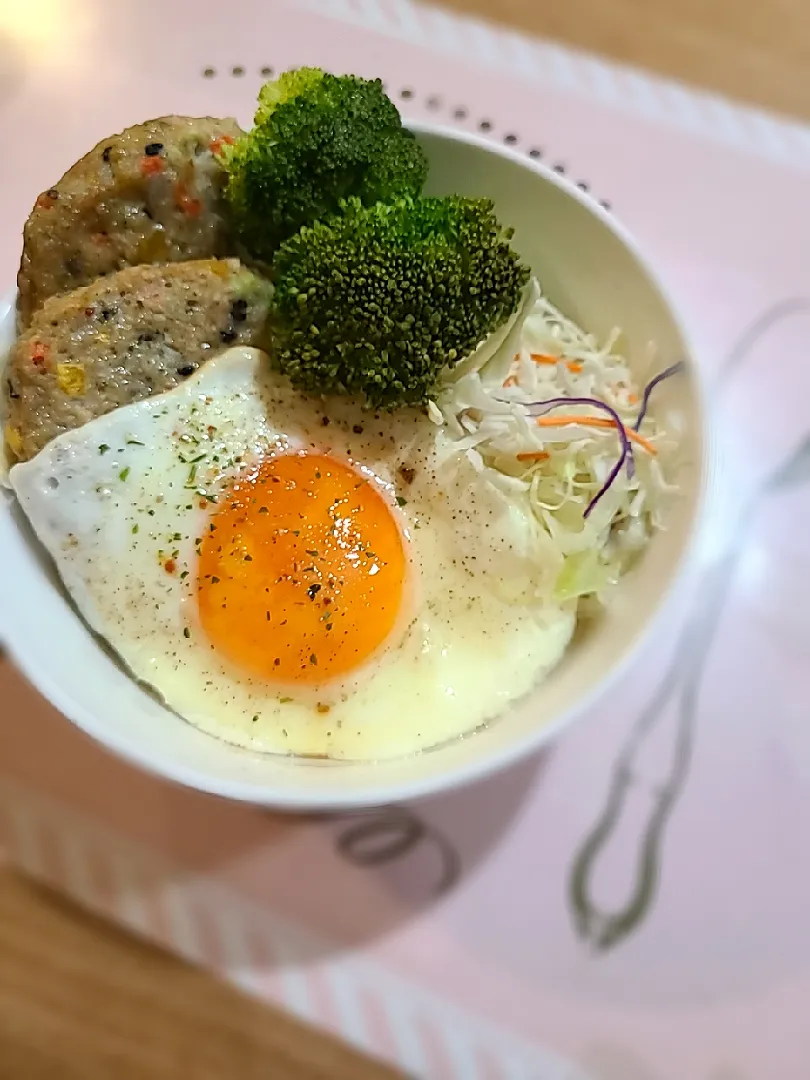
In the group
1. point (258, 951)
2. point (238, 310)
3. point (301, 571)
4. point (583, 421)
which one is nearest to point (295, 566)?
point (301, 571)

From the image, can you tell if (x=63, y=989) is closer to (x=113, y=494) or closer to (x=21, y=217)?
(x=113, y=494)

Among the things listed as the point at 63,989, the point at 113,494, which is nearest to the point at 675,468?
the point at 113,494

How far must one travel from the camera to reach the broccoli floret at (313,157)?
130 cm

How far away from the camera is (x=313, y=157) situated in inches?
51.9

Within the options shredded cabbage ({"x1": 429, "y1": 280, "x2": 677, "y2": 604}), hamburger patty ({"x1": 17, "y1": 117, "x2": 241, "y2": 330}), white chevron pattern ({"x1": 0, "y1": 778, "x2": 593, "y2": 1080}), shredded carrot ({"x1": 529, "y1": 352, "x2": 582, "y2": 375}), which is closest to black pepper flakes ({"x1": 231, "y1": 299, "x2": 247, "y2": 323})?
hamburger patty ({"x1": 17, "y1": 117, "x2": 241, "y2": 330})

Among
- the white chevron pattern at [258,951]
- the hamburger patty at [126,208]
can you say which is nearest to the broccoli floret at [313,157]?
the hamburger patty at [126,208]

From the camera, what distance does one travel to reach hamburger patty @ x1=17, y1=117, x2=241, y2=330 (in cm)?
127

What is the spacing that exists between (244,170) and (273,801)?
871 mm

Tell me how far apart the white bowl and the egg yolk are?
0.15m

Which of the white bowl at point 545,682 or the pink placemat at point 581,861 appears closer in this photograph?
the white bowl at point 545,682

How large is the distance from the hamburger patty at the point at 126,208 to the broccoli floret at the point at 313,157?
49mm

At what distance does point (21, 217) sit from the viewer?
1795mm

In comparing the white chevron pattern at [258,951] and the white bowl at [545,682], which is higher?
the white bowl at [545,682]

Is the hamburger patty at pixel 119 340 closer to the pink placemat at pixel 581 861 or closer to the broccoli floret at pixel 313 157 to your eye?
the broccoli floret at pixel 313 157
